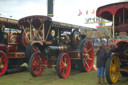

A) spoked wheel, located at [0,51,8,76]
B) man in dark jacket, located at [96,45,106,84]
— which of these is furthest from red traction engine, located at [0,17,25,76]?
man in dark jacket, located at [96,45,106,84]

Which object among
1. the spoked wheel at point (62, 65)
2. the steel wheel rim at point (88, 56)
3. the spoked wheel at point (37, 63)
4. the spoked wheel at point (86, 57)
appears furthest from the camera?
the steel wheel rim at point (88, 56)

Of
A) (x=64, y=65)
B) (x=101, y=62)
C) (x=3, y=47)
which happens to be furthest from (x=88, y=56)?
(x=3, y=47)

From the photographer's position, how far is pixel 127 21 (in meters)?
5.20

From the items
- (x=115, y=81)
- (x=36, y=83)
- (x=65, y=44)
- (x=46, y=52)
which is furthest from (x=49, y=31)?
(x=115, y=81)

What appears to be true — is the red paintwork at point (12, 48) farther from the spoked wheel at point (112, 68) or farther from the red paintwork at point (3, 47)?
the spoked wheel at point (112, 68)

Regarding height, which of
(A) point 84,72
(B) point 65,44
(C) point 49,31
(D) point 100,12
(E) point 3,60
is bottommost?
(A) point 84,72

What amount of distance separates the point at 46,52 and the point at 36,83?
46.9 inches

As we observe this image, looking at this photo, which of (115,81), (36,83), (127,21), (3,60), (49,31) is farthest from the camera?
(49,31)

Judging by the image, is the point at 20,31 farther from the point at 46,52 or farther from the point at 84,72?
the point at 84,72

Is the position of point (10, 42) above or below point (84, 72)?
above

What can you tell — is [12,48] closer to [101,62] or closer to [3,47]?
[3,47]

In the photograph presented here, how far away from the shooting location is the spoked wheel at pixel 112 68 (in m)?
4.21

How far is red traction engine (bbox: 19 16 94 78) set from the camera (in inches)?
223

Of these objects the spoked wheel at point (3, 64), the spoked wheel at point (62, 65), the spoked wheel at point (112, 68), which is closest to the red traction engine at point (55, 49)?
the spoked wheel at point (62, 65)
